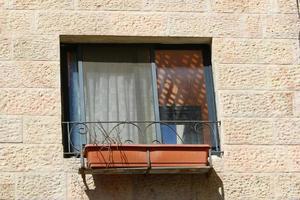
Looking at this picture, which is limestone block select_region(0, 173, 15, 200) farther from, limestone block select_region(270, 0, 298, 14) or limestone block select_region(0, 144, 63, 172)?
limestone block select_region(270, 0, 298, 14)

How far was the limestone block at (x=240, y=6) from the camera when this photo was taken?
29.6ft

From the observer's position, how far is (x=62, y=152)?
Result: 8.27 m

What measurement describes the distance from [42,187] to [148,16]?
1959 millimetres

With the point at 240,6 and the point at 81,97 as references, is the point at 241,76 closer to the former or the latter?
the point at 240,6

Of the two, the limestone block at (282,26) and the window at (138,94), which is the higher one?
the limestone block at (282,26)

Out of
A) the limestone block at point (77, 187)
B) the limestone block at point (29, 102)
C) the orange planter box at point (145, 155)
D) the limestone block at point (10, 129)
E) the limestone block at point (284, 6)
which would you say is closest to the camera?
the orange planter box at point (145, 155)

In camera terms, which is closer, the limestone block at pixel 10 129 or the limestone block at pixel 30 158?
the limestone block at pixel 30 158

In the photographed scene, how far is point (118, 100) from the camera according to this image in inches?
343

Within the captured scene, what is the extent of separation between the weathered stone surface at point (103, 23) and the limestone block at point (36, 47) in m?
0.09

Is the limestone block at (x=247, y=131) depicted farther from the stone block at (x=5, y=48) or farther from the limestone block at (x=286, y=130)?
the stone block at (x=5, y=48)

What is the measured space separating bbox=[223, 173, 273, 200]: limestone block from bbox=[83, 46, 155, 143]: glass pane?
0.83m

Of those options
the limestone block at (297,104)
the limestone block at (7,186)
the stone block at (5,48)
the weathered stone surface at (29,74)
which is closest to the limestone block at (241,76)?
the limestone block at (297,104)

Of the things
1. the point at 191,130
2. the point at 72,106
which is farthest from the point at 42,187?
the point at 191,130

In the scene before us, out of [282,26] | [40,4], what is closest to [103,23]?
[40,4]
